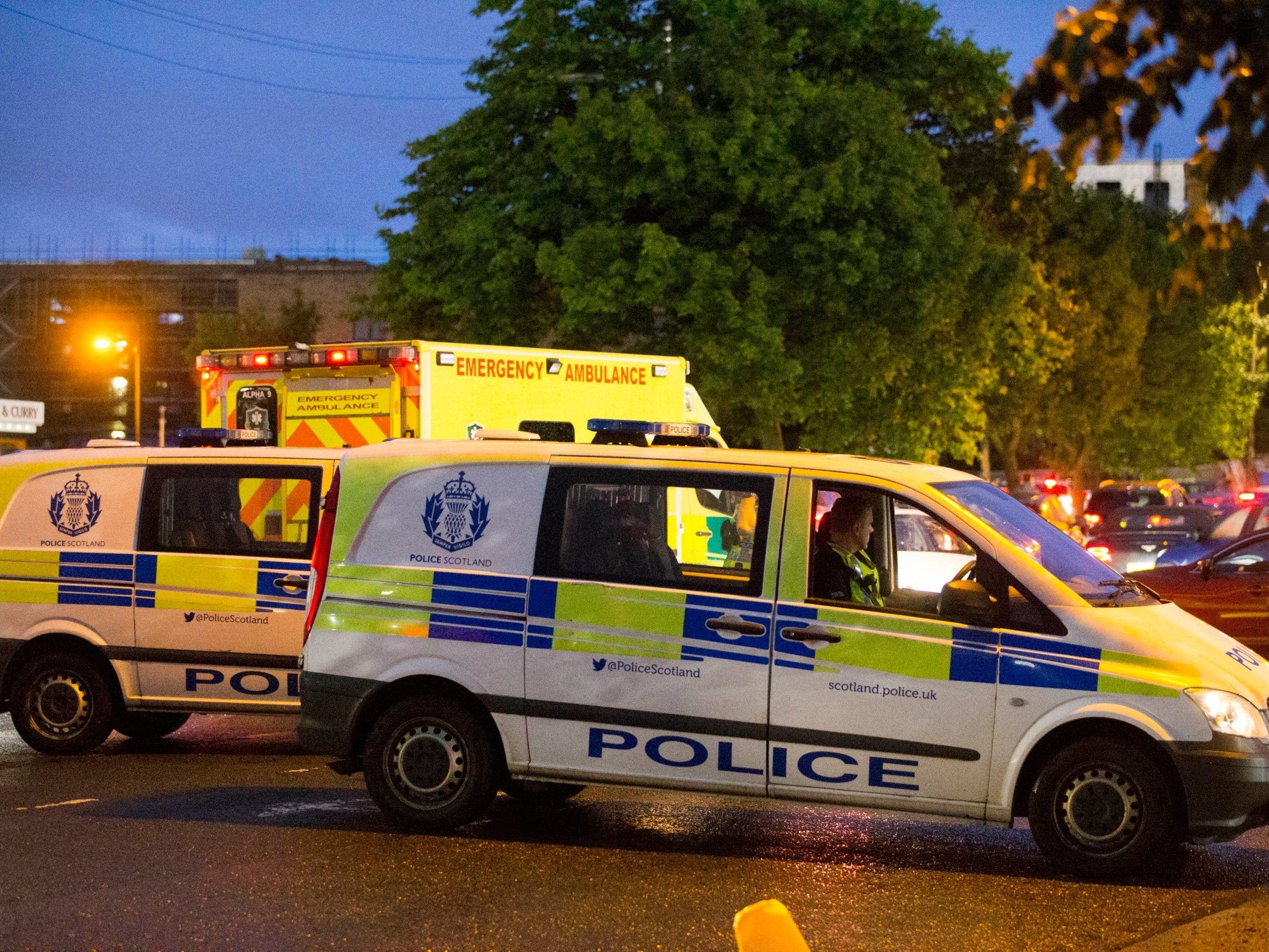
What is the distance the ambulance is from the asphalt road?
15.8ft

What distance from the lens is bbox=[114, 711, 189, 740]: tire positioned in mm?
10672

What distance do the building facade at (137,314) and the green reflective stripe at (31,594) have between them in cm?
7465

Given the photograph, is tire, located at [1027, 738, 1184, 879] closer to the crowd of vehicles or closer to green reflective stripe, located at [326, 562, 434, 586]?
the crowd of vehicles

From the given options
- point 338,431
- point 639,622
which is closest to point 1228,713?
point 639,622

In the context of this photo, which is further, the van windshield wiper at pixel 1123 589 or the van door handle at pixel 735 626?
the van door handle at pixel 735 626

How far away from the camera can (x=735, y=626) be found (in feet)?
23.1

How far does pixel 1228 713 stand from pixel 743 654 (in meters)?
1.92

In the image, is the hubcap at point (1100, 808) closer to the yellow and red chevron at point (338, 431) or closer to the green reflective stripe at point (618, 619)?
the green reflective stripe at point (618, 619)

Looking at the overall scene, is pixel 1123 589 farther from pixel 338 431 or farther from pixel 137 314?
pixel 137 314

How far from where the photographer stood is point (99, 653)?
9.92 m

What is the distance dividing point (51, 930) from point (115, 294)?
8431cm

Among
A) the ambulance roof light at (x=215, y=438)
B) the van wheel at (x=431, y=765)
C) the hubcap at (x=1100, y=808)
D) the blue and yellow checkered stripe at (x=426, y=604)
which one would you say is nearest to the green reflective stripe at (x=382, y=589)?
the blue and yellow checkered stripe at (x=426, y=604)

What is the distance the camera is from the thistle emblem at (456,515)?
297 inches

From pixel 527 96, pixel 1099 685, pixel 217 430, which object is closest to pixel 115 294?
pixel 527 96
